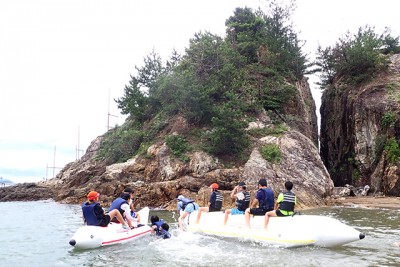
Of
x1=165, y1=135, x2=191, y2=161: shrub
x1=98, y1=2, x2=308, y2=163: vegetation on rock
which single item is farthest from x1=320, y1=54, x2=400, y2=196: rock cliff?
x1=165, y1=135, x2=191, y2=161: shrub

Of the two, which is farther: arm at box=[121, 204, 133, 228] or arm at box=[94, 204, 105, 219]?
arm at box=[121, 204, 133, 228]

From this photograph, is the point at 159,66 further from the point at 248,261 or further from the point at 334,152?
the point at 248,261

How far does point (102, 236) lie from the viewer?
39.9 ft

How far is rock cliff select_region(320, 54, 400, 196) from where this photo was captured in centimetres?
3156

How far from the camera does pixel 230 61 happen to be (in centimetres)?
3644

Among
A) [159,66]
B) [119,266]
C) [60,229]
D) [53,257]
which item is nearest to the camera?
[119,266]

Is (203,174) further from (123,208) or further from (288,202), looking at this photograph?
(288,202)

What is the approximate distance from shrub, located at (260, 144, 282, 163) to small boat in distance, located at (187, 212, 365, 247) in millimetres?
14459

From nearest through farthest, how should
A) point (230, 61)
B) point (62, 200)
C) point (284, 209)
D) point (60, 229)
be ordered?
point (284, 209), point (60, 229), point (62, 200), point (230, 61)

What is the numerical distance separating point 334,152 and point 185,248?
32.5m

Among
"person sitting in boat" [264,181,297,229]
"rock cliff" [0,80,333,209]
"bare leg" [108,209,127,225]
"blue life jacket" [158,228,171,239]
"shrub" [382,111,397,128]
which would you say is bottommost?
"blue life jacket" [158,228,171,239]

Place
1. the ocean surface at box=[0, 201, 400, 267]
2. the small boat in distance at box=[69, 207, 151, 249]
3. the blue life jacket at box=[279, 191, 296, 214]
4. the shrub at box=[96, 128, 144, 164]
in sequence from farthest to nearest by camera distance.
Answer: the shrub at box=[96, 128, 144, 164], the blue life jacket at box=[279, 191, 296, 214], the small boat in distance at box=[69, 207, 151, 249], the ocean surface at box=[0, 201, 400, 267]

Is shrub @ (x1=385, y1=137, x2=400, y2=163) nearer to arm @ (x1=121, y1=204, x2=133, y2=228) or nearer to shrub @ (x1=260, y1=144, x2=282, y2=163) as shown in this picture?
shrub @ (x1=260, y1=144, x2=282, y2=163)

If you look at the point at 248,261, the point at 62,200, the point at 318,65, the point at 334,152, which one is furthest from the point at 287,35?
the point at 248,261
